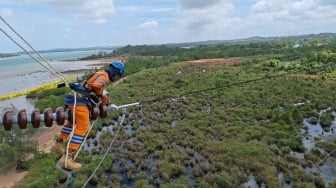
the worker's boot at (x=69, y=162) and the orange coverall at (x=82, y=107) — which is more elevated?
the orange coverall at (x=82, y=107)

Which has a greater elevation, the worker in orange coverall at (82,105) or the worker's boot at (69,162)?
the worker in orange coverall at (82,105)

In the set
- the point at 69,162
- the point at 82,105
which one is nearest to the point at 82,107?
the point at 82,105

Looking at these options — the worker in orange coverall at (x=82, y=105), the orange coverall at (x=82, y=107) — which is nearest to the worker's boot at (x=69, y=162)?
the worker in orange coverall at (x=82, y=105)

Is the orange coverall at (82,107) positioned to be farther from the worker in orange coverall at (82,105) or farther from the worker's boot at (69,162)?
the worker's boot at (69,162)

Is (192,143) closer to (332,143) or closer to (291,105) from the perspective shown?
(332,143)

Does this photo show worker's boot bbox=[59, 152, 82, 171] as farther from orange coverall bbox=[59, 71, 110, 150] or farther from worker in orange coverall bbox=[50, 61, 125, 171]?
orange coverall bbox=[59, 71, 110, 150]

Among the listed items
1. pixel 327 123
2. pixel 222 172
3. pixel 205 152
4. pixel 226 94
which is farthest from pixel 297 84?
pixel 222 172
